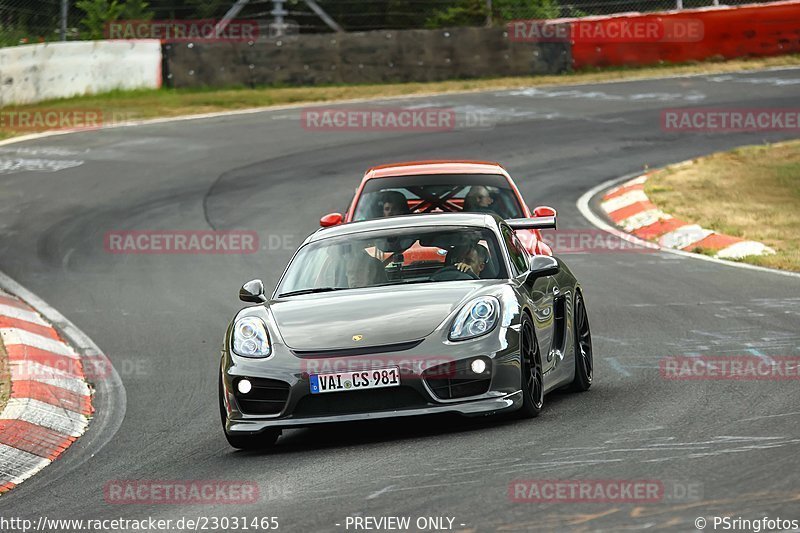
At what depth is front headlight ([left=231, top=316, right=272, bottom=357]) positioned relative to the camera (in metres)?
8.05

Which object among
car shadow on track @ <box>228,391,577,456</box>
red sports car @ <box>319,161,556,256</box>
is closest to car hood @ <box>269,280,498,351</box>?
car shadow on track @ <box>228,391,577,456</box>

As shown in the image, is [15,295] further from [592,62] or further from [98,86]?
[592,62]

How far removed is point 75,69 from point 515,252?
1939 centimetres

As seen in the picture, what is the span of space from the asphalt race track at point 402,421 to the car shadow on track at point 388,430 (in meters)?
0.03

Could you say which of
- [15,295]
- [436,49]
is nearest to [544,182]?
[15,295]

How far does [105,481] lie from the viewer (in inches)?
297

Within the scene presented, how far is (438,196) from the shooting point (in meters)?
12.9

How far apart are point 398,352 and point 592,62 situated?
23.4m

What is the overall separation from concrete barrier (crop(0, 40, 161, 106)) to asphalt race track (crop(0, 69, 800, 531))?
6.32 ft

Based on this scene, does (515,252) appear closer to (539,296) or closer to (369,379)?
(539,296)

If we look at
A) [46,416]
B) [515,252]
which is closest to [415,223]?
[515,252]

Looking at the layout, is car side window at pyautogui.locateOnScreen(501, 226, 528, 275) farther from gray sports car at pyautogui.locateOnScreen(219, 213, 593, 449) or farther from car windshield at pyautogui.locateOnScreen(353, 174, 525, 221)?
car windshield at pyautogui.locateOnScreen(353, 174, 525, 221)

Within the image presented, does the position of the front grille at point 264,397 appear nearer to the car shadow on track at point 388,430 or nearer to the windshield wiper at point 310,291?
the car shadow on track at point 388,430

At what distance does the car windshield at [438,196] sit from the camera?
41.2 ft
